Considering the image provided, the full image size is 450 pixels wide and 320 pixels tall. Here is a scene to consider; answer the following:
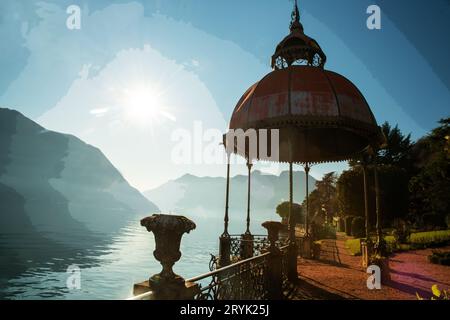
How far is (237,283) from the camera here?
23.0 feet

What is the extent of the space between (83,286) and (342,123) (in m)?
48.2

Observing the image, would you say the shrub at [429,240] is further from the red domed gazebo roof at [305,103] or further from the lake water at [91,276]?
the lake water at [91,276]

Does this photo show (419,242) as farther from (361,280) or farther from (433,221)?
Result: (361,280)

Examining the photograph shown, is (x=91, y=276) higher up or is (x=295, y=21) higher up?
(x=295, y=21)

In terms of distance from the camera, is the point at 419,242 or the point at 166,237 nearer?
the point at 166,237

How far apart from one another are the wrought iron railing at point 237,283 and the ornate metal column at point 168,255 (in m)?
0.50

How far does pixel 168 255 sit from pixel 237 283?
2.86 m

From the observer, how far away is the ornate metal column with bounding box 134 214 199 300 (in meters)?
4.60

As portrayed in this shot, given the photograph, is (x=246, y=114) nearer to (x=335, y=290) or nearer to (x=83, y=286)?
(x=335, y=290)

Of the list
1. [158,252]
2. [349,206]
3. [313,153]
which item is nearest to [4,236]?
[349,206]

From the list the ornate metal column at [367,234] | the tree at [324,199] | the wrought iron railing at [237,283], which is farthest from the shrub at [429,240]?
the tree at [324,199]

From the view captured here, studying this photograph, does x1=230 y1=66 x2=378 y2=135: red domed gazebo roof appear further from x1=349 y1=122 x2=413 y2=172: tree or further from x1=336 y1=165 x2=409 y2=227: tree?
x1=349 y1=122 x2=413 y2=172: tree

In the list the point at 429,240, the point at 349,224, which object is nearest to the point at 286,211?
the point at 349,224

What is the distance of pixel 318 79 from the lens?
43.0 feet
